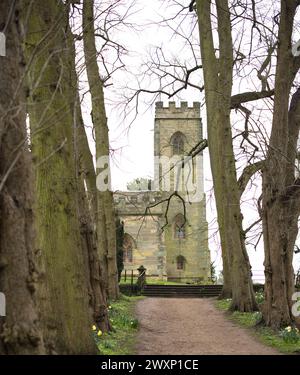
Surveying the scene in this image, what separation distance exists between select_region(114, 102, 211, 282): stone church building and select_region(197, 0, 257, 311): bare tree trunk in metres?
21.4

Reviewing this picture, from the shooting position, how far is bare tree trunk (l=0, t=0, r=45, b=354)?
441 cm

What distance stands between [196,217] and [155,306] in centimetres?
2969

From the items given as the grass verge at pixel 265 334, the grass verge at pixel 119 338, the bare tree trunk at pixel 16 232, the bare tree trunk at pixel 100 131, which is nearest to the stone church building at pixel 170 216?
the bare tree trunk at pixel 100 131

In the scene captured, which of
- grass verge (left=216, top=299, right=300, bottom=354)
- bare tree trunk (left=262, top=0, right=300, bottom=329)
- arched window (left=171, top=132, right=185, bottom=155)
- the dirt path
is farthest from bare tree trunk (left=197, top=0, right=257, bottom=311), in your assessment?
arched window (left=171, top=132, right=185, bottom=155)

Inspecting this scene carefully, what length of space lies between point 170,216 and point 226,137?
32913 mm

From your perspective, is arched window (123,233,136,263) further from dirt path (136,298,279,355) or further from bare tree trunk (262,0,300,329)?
bare tree trunk (262,0,300,329)

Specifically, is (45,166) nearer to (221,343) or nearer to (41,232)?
(41,232)

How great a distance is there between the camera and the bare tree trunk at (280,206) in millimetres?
10977

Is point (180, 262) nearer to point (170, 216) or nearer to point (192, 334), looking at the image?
point (170, 216)

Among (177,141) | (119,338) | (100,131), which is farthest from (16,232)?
(177,141)

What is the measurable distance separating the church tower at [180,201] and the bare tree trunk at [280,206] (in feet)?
107

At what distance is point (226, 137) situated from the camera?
15609 mm

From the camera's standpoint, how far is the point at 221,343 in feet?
33.2
